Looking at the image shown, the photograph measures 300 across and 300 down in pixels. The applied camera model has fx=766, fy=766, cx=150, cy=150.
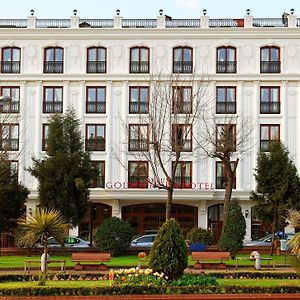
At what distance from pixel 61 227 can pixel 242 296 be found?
32.1ft

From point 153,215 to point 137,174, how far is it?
131 inches

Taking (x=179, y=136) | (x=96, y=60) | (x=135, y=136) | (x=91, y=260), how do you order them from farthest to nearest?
1. (x=96, y=60)
2. (x=135, y=136)
3. (x=179, y=136)
4. (x=91, y=260)

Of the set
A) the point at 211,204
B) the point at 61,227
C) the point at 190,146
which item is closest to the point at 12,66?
the point at 190,146

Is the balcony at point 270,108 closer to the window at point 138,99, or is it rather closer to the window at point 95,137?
the window at point 138,99

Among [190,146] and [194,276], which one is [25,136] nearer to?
[190,146]

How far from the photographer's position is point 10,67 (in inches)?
2188

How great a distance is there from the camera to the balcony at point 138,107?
179 feet

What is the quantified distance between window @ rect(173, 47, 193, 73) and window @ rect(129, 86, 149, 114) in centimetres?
272

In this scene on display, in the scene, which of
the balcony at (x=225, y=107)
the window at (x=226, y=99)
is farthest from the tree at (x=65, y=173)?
the window at (x=226, y=99)

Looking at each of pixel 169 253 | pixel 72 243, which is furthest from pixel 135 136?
pixel 169 253

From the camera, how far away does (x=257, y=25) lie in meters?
55.9

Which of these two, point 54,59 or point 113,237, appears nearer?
point 113,237

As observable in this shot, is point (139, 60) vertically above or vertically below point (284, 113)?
above

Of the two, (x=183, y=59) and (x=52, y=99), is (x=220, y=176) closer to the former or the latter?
(x=183, y=59)
